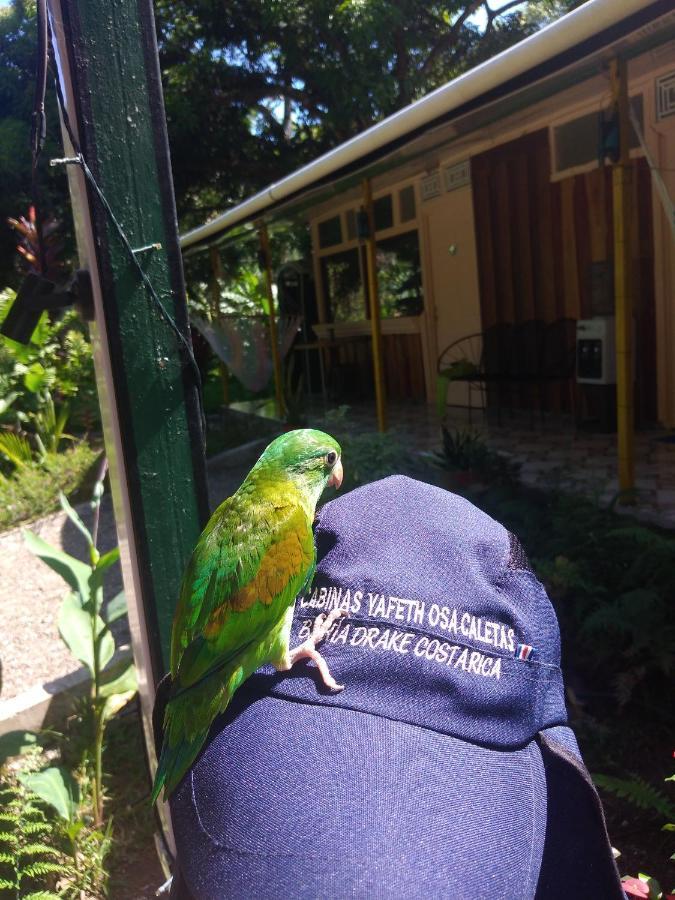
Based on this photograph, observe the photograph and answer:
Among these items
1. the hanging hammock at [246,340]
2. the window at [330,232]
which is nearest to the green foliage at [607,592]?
the hanging hammock at [246,340]

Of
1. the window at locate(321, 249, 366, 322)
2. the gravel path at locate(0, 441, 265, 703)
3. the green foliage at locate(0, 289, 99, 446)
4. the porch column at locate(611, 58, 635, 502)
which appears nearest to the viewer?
Answer: the gravel path at locate(0, 441, 265, 703)

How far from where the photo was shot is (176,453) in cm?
190

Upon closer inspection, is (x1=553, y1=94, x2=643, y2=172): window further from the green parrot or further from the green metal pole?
the green parrot

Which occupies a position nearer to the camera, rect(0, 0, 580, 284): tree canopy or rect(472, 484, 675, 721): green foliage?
rect(472, 484, 675, 721): green foliage

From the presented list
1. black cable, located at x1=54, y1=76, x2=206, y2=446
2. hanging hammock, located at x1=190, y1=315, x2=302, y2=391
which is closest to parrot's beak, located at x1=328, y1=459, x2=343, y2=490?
black cable, located at x1=54, y1=76, x2=206, y2=446

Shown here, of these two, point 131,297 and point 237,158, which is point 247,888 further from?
point 237,158

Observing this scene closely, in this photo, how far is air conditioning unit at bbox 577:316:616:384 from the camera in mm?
6688

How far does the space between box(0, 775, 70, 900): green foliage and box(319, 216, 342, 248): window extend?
1137cm

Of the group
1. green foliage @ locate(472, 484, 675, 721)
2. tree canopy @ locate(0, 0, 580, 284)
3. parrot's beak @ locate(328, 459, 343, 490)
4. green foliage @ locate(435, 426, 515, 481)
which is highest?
tree canopy @ locate(0, 0, 580, 284)

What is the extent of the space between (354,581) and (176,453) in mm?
1024

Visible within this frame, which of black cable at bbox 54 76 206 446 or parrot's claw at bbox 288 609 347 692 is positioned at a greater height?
Answer: black cable at bbox 54 76 206 446

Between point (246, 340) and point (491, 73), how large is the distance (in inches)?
234

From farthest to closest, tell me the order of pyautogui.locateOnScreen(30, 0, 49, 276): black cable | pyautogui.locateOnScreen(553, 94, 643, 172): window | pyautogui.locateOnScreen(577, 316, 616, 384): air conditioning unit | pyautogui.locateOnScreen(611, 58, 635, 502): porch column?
pyautogui.locateOnScreen(553, 94, 643, 172): window
pyautogui.locateOnScreen(577, 316, 616, 384): air conditioning unit
pyautogui.locateOnScreen(611, 58, 635, 502): porch column
pyautogui.locateOnScreen(30, 0, 49, 276): black cable

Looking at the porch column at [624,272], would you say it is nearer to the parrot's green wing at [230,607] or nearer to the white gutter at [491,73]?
the white gutter at [491,73]
